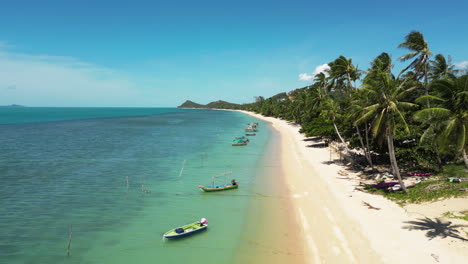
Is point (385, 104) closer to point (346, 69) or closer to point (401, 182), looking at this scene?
point (401, 182)

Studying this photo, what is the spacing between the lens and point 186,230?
17406 mm

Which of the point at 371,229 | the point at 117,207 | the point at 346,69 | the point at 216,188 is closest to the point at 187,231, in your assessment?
the point at 216,188

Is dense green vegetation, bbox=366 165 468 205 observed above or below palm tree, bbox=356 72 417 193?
below

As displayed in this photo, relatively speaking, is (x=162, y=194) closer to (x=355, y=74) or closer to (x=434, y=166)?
(x=434, y=166)

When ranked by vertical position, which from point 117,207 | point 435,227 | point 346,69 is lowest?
point 117,207

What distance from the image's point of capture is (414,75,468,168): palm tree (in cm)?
1226

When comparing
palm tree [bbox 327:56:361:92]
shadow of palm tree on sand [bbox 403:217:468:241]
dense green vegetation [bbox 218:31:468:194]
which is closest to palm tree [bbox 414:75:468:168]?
dense green vegetation [bbox 218:31:468:194]

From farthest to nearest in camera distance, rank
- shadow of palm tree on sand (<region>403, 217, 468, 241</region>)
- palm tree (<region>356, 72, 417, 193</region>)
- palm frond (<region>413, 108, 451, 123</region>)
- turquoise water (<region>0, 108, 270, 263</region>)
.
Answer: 1. palm tree (<region>356, 72, 417, 193</region>)
2. turquoise water (<region>0, 108, 270, 263</region>)
3. shadow of palm tree on sand (<region>403, 217, 468, 241</region>)
4. palm frond (<region>413, 108, 451, 123</region>)

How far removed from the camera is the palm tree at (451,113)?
483 inches

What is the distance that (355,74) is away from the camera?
3825 cm

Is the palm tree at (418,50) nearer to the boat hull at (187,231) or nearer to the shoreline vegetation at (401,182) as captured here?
the shoreline vegetation at (401,182)

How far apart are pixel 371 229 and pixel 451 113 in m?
8.52

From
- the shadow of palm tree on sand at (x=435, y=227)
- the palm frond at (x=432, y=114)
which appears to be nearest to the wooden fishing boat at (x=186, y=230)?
the shadow of palm tree on sand at (x=435, y=227)

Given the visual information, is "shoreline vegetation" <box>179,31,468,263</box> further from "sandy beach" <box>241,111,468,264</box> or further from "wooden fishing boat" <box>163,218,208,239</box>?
"wooden fishing boat" <box>163,218,208,239</box>
